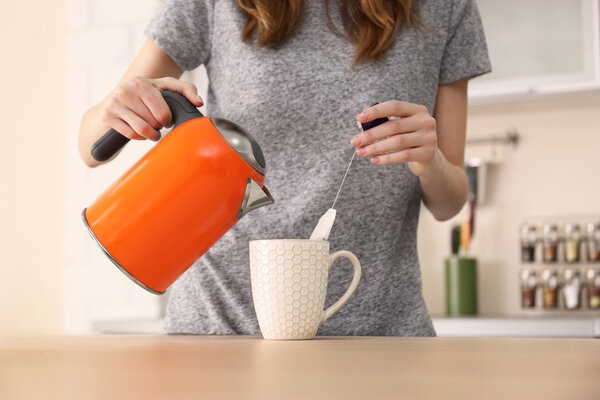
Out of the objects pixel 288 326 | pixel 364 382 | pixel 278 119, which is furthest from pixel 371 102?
pixel 364 382

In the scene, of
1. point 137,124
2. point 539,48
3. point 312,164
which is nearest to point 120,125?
point 137,124

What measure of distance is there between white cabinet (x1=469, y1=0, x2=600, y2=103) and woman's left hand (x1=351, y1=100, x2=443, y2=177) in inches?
50.5

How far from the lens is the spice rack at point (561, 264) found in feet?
6.46

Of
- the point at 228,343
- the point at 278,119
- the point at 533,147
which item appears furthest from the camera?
the point at 533,147

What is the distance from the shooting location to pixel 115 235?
621mm

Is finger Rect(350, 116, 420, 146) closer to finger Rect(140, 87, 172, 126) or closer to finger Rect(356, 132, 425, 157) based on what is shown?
finger Rect(356, 132, 425, 157)

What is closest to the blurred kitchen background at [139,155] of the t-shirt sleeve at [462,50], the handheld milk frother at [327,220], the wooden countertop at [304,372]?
the t-shirt sleeve at [462,50]

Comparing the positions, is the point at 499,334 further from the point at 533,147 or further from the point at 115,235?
the point at 115,235

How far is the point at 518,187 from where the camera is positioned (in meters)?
2.15

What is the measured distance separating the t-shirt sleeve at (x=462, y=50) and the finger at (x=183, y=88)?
1.31 ft

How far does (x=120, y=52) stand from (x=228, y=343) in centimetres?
159

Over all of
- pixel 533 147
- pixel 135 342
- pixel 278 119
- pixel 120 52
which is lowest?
pixel 135 342

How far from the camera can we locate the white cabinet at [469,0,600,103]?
1.84m

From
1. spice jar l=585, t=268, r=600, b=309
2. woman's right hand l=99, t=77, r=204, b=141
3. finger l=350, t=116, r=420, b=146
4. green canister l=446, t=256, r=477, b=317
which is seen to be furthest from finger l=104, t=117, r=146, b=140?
spice jar l=585, t=268, r=600, b=309
